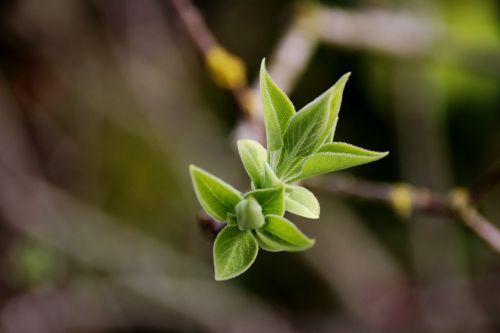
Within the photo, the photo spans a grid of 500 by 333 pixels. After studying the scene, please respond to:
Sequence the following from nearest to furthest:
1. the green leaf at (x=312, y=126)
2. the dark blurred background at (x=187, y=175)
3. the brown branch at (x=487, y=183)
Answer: the green leaf at (x=312, y=126) → the brown branch at (x=487, y=183) → the dark blurred background at (x=187, y=175)

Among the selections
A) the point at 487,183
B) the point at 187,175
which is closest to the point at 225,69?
the point at 487,183

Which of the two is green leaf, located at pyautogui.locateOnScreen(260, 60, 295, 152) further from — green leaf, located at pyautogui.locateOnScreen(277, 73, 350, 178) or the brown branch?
the brown branch

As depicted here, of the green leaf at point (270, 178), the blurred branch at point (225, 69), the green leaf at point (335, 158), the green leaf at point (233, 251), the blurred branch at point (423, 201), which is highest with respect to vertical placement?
the blurred branch at point (225, 69)

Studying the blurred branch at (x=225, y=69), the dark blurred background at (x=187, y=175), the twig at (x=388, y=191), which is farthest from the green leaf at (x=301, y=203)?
the dark blurred background at (x=187, y=175)

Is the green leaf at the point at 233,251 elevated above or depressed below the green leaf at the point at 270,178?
below

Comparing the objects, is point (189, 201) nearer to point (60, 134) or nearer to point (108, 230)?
point (108, 230)

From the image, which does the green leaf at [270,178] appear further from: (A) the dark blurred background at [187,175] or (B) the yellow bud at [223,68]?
(A) the dark blurred background at [187,175]

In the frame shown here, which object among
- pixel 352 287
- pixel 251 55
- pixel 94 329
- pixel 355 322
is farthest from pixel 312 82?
pixel 94 329

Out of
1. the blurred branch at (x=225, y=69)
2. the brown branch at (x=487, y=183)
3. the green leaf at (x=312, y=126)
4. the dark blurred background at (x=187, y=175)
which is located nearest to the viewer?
the green leaf at (x=312, y=126)
